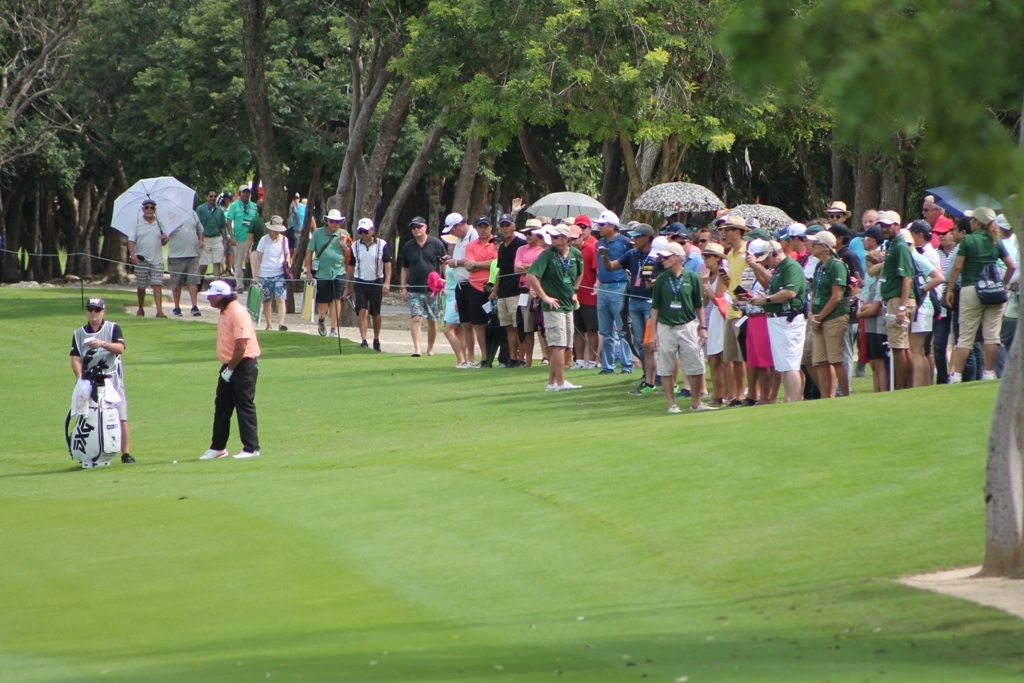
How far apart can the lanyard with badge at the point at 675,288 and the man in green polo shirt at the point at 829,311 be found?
1484mm

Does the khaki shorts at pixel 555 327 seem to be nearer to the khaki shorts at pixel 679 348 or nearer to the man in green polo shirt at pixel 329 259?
the khaki shorts at pixel 679 348

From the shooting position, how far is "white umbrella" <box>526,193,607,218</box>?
1180 inches

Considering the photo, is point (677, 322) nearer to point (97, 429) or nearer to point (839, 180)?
point (97, 429)

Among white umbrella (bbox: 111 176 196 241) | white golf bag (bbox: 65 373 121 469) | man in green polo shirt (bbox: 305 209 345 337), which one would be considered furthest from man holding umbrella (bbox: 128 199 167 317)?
white golf bag (bbox: 65 373 121 469)

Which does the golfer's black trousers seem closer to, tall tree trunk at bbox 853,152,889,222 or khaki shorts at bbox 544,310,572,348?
khaki shorts at bbox 544,310,572,348

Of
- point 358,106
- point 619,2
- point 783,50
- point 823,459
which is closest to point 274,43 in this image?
point 358,106

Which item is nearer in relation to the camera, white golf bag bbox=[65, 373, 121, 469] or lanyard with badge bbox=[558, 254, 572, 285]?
white golf bag bbox=[65, 373, 121, 469]

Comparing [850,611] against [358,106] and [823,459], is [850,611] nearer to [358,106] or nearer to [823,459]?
[823,459]

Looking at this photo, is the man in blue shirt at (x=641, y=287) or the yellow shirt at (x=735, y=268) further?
the man in blue shirt at (x=641, y=287)

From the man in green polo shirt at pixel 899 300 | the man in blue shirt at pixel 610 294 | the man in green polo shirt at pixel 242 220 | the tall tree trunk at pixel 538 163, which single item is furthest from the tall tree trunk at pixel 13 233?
the man in green polo shirt at pixel 899 300

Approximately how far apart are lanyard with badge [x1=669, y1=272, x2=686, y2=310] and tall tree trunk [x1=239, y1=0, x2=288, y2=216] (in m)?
15.5

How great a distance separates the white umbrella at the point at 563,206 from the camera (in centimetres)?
2997

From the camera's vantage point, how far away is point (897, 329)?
50.7 ft

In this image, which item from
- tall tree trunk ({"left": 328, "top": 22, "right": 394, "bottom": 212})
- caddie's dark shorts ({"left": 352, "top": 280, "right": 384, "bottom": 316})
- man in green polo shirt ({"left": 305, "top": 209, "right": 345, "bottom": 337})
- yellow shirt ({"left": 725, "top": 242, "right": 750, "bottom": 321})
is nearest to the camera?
yellow shirt ({"left": 725, "top": 242, "right": 750, "bottom": 321})
